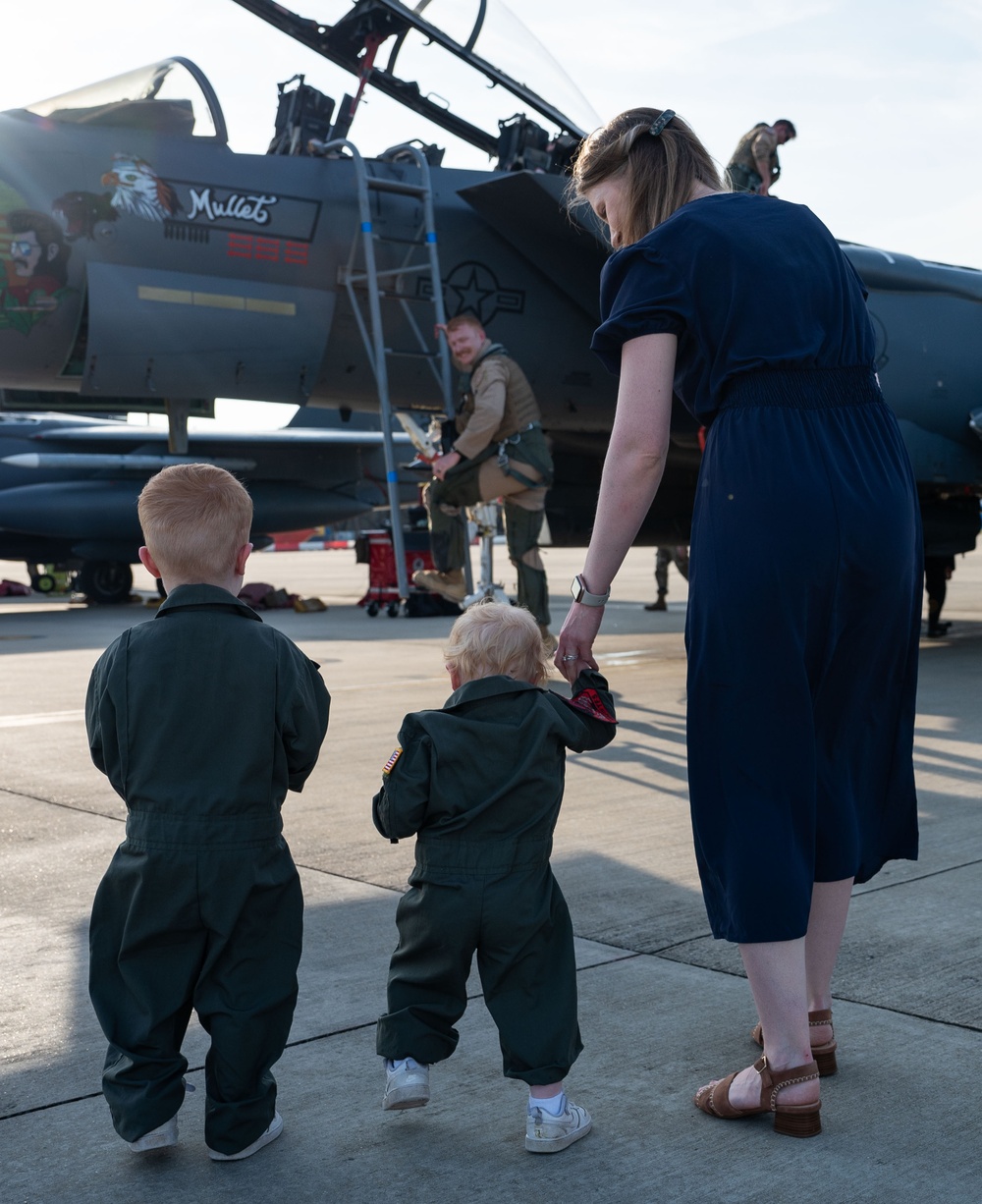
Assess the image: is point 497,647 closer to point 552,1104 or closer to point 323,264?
point 552,1104

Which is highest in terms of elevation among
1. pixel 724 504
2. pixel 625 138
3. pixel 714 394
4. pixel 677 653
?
pixel 625 138

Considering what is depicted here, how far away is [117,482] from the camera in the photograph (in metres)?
17.4

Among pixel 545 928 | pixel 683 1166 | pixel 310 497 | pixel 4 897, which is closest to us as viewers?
pixel 683 1166

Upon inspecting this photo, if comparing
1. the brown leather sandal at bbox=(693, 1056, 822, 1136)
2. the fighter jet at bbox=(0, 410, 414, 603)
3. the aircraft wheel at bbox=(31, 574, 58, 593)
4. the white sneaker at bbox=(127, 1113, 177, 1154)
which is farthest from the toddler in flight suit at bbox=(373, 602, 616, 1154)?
the aircraft wheel at bbox=(31, 574, 58, 593)

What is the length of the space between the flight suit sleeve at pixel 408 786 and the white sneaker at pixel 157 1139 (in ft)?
1.87

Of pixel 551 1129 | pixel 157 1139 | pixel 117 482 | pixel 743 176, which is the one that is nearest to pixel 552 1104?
pixel 551 1129

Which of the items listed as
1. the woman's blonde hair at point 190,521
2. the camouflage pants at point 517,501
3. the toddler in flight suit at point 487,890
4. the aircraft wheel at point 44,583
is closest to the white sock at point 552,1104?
the toddler in flight suit at point 487,890

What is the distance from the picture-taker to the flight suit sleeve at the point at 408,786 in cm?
204

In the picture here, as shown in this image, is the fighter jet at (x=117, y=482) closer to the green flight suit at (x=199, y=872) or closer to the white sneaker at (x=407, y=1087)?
the green flight suit at (x=199, y=872)

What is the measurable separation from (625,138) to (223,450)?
18.1 metres

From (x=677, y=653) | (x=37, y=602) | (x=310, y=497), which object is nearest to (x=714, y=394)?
(x=677, y=653)

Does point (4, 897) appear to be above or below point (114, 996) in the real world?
below

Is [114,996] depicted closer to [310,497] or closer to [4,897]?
[4,897]

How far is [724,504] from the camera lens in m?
2.12
